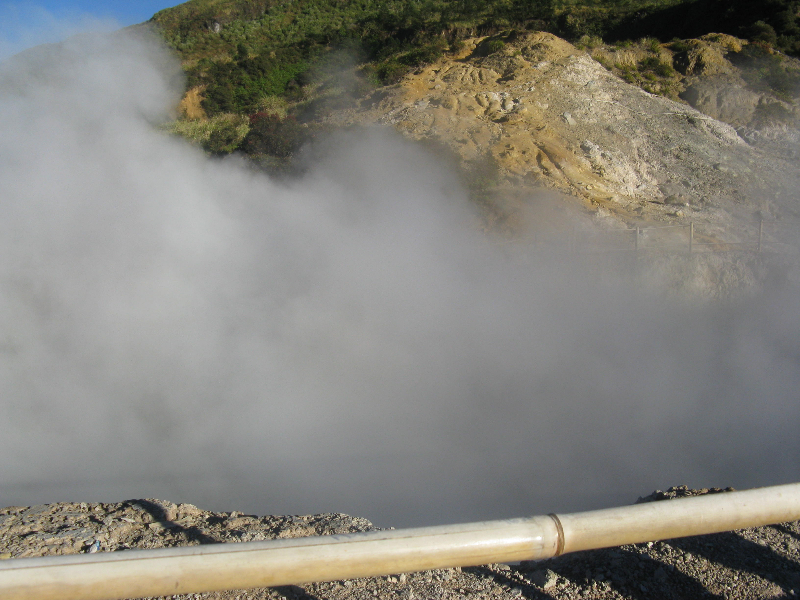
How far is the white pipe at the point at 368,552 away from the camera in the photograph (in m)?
1.08

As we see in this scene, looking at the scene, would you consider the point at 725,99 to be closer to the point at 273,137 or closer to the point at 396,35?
the point at 396,35

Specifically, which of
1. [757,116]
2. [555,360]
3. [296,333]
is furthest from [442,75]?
[296,333]

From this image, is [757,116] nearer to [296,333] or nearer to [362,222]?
[362,222]

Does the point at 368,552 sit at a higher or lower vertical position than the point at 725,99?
higher

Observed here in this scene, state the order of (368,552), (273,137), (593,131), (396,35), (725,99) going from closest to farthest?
1. (368,552)
2. (273,137)
3. (593,131)
4. (725,99)
5. (396,35)

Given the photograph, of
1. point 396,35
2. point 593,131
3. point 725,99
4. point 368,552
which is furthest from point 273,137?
point 725,99

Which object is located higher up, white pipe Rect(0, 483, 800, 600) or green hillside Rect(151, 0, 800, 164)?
green hillside Rect(151, 0, 800, 164)

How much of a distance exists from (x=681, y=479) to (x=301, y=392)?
404 centimetres

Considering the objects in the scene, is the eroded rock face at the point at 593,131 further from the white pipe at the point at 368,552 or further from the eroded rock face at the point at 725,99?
the white pipe at the point at 368,552

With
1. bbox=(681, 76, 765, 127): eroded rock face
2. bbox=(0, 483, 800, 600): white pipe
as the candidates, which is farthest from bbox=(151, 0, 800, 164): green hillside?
bbox=(0, 483, 800, 600): white pipe

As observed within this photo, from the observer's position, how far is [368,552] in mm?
1175

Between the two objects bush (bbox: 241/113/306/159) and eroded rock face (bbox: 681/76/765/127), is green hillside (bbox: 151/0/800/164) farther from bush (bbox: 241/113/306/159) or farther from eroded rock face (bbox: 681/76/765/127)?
eroded rock face (bbox: 681/76/765/127)

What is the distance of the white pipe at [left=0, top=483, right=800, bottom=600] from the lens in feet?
3.54

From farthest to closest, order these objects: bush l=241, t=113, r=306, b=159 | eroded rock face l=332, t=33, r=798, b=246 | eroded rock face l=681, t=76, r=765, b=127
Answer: eroded rock face l=681, t=76, r=765, b=127, bush l=241, t=113, r=306, b=159, eroded rock face l=332, t=33, r=798, b=246
